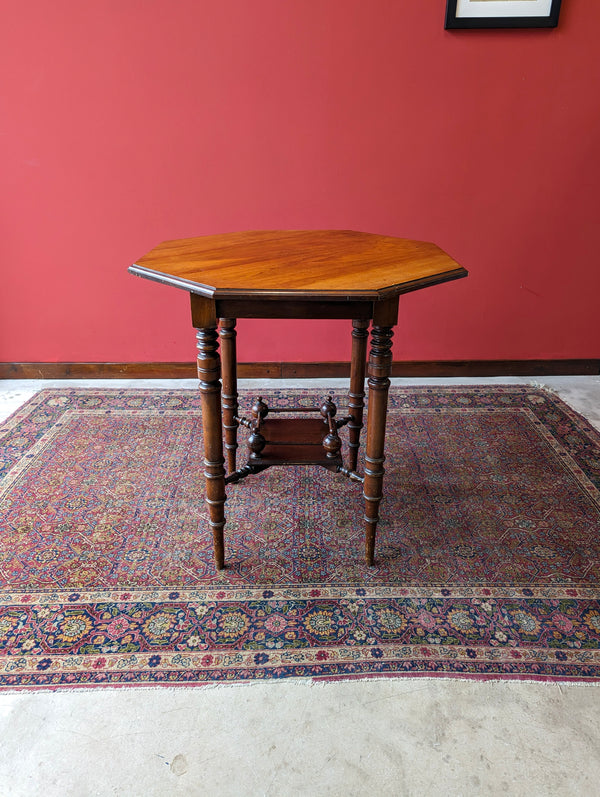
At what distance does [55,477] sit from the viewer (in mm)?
2650

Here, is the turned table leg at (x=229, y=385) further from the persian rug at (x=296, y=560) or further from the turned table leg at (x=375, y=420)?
the turned table leg at (x=375, y=420)

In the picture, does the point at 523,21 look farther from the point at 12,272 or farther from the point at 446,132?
the point at 12,272

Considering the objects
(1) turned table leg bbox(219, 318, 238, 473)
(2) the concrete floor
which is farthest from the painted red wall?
(2) the concrete floor

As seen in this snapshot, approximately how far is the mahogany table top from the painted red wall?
123 cm

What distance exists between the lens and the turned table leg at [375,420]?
1784 mm

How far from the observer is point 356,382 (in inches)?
98.5

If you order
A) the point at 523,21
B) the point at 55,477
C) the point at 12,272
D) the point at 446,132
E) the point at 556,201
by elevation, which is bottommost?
the point at 55,477

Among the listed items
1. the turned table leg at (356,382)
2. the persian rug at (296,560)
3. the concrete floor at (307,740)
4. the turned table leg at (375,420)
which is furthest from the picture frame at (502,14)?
the concrete floor at (307,740)

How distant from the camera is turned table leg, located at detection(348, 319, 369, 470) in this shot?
→ 7.83 ft

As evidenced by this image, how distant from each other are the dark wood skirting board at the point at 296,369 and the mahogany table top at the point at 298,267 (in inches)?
56.9

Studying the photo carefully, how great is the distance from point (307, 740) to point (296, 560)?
0.70m

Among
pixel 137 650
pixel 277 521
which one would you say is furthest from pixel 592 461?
pixel 137 650

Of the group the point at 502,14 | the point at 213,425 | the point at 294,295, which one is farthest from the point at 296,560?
the point at 502,14

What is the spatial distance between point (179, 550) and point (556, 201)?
288 centimetres
